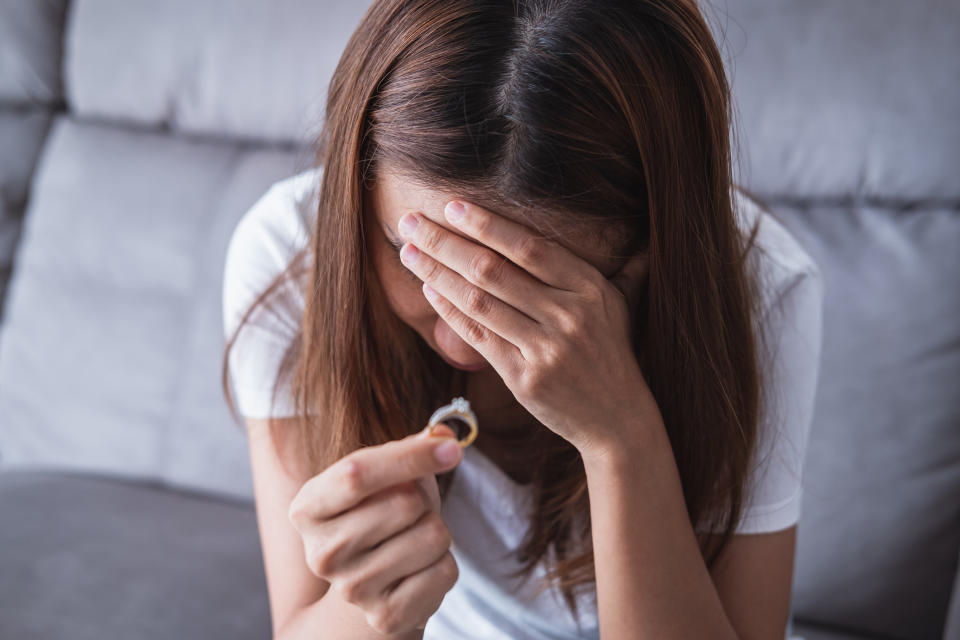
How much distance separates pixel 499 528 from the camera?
101 cm

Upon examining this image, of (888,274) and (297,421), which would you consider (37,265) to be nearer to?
(297,421)

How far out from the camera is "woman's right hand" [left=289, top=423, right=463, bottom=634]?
632mm

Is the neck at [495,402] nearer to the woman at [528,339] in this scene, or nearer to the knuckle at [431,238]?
the woman at [528,339]

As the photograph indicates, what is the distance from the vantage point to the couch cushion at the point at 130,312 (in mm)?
1439

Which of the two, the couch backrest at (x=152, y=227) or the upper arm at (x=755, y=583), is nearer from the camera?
the upper arm at (x=755, y=583)

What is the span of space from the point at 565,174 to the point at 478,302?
0.42 ft

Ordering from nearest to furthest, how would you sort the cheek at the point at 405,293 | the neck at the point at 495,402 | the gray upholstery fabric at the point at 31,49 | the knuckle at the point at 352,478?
the knuckle at the point at 352,478, the cheek at the point at 405,293, the neck at the point at 495,402, the gray upholstery fabric at the point at 31,49

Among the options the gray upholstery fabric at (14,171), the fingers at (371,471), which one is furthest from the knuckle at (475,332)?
the gray upholstery fabric at (14,171)

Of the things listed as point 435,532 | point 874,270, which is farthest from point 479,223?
point 874,270

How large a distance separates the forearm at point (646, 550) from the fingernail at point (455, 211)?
0.28m

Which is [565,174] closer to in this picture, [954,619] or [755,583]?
[755,583]

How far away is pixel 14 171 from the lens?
1628 millimetres

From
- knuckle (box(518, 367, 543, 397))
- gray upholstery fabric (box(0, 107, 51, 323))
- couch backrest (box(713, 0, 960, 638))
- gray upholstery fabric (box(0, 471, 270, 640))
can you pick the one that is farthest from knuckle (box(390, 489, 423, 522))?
gray upholstery fabric (box(0, 107, 51, 323))

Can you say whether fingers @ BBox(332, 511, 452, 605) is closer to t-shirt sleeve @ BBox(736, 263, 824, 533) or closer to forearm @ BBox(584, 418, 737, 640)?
forearm @ BBox(584, 418, 737, 640)
